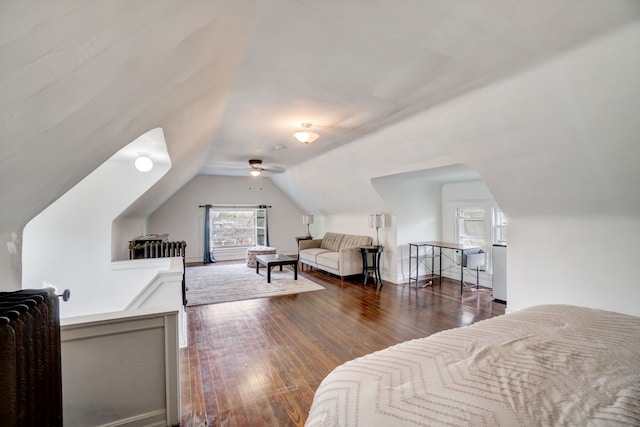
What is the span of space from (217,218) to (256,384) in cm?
692

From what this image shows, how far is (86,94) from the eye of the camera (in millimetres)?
1149

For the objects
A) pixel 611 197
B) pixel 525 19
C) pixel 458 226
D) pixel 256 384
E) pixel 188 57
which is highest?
pixel 525 19

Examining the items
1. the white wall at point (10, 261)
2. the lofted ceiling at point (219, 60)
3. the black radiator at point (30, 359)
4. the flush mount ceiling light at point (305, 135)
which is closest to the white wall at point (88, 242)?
the lofted ceiling at point (219, 60)

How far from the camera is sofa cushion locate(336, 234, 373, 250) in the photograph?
623cm

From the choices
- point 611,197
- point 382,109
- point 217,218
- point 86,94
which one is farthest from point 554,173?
point 217,218

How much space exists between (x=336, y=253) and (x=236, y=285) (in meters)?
2.23

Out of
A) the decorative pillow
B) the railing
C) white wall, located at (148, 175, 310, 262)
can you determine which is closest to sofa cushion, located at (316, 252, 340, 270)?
the decorative pillow

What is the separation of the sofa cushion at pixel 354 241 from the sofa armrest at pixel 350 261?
228mm

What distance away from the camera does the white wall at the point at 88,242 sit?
12.3 feet

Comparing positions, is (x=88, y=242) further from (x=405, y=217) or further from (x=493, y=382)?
(x=405, y=217)

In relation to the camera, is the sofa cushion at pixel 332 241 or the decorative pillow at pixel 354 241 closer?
the decorative pillow at pixel 354 241

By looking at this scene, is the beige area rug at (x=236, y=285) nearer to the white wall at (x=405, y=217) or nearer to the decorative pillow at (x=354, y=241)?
the decorative pillow at (x=354, y=241)

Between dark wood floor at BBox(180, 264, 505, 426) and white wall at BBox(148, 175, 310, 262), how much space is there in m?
4.14

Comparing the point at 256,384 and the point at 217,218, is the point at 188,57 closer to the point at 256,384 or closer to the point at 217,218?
the point at 256,384
